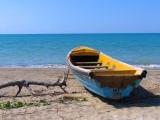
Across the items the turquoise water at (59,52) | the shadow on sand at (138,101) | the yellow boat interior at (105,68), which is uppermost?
the yellow boat interior at (105,68)

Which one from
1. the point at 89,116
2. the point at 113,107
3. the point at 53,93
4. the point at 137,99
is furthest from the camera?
the point at 53,93

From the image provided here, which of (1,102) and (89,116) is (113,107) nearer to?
(89,116)

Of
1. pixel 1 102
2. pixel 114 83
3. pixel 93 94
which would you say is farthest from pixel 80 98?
pixel 1 102

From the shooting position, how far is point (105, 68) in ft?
40.5

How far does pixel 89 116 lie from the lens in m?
8.75

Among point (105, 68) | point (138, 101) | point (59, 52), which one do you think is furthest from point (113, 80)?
point (59, 52)

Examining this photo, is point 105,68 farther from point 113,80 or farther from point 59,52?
point 59,52

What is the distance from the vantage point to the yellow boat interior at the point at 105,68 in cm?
973

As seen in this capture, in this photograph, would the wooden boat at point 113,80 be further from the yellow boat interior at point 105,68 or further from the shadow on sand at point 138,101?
the shadow on sand at point 138,101

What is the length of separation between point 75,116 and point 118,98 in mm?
1575

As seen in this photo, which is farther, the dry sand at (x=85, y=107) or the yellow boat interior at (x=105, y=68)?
the yellow boat interior at (x=105, y=68)

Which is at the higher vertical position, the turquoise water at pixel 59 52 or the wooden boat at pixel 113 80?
the wooden boat at pixel 113 80

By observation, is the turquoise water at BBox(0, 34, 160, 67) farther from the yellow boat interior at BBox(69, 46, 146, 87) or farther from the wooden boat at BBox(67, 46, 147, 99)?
the wooden boat at BBox(67, 46, 147, 99)

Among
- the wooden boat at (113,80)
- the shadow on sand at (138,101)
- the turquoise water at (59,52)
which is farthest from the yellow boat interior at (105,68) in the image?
the turquoise water at (59,52)
